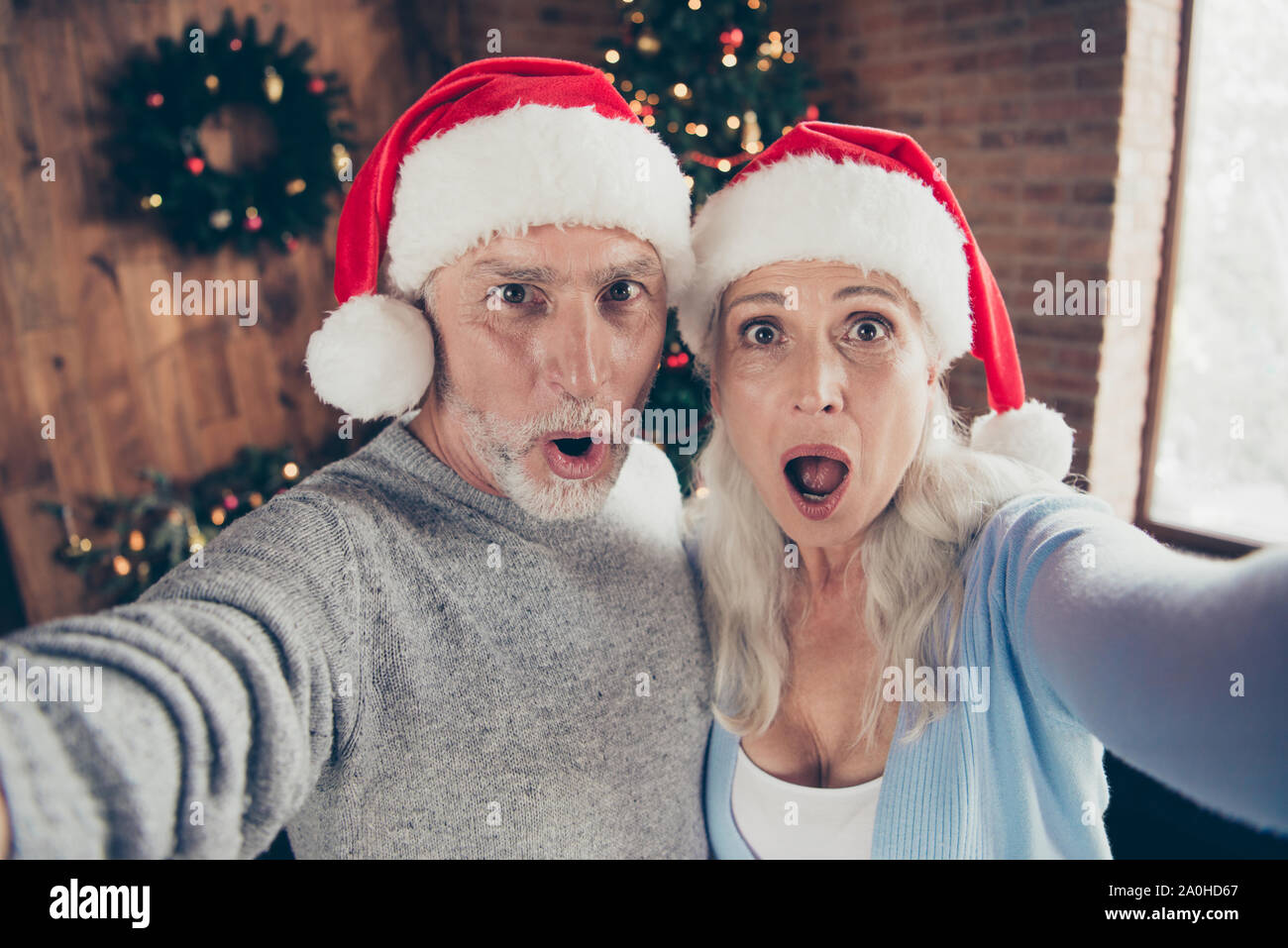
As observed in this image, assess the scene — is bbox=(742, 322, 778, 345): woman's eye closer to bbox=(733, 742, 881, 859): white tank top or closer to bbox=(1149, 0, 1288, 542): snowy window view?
bbox=(733, 742, 881, 859): white tank top

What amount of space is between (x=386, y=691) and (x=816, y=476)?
2.20 feet

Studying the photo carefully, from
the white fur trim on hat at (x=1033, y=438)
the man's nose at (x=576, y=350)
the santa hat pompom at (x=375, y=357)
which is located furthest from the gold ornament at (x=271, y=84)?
the white fur trim on hat at (x=1033, y=438)

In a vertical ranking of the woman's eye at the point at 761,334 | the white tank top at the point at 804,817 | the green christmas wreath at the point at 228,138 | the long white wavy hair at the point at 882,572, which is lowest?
the white tank top at the point at 804,817

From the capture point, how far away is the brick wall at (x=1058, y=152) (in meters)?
2.61

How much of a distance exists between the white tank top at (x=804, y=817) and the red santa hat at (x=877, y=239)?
0.55 meters

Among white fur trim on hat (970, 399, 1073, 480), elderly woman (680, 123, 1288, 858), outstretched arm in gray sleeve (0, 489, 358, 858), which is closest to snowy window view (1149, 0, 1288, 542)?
white fur trim on hat (970, 399, 1073, 480)

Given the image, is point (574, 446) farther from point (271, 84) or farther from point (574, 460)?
point (271, 84)

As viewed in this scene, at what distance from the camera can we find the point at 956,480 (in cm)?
107

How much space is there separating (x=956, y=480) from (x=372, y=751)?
2.62 feet

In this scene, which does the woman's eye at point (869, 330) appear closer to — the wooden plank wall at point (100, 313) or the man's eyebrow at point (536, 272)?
the man's eyebrow at point (536, 272)

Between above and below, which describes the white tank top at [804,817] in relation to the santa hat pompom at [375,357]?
below

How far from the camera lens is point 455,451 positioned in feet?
3.44
